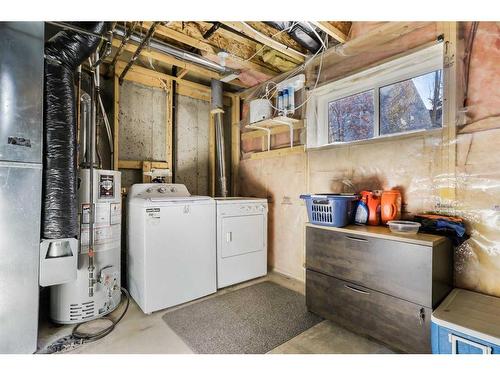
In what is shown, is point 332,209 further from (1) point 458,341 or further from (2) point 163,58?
(2) point 163,58

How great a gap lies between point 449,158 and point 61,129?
108 inches

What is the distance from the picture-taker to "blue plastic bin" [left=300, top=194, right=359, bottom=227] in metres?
1.84

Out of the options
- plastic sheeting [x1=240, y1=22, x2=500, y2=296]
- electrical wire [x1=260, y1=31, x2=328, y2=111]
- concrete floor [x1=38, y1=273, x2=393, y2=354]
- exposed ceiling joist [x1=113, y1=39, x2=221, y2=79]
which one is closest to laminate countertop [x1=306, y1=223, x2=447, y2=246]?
plastic sheeting [x1=240, y1=22, x2=500, y2=296]

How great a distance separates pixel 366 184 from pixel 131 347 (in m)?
2.25

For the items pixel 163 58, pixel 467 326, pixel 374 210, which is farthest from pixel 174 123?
pixel 467 326

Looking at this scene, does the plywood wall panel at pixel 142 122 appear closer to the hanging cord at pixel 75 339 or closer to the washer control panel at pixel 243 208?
the washer control panel at pixel 243 208

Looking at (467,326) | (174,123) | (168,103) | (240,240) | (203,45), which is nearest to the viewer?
(467,326)

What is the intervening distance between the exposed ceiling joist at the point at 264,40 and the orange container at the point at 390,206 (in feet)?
5.44

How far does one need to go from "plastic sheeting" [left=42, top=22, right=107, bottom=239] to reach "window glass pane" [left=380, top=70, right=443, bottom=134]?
2363 millimetres

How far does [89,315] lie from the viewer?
1.95 meters

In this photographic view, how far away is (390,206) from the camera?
182 centimetres

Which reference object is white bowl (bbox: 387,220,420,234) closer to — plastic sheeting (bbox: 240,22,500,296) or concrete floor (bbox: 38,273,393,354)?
plastic sheeting (bbox: 240,22,500,296)
